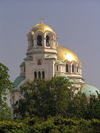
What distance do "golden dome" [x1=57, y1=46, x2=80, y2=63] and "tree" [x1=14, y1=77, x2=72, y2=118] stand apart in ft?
77.4

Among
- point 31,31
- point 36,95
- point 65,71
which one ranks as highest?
point 31,31

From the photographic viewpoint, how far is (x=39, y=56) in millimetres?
73688

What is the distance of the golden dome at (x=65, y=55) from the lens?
80812 millimetres

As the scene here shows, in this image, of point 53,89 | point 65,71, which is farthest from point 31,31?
point 53,89

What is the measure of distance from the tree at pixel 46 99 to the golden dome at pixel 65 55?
2358 cm

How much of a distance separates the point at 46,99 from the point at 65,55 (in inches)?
1057

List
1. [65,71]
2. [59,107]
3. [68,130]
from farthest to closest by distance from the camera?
[65,71]
[59,107]
[68,130]

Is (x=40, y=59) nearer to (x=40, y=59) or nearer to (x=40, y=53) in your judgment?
(x=40, y=59)

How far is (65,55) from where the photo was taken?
8138cm

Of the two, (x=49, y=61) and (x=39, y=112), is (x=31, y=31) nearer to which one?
(x=49, y=61)

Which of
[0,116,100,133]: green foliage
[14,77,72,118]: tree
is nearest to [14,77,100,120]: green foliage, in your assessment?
[14,77,72,118]: tree

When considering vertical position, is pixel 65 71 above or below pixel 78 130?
above

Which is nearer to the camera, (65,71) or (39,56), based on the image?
(39,56)

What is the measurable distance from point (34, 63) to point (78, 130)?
39083 mm
